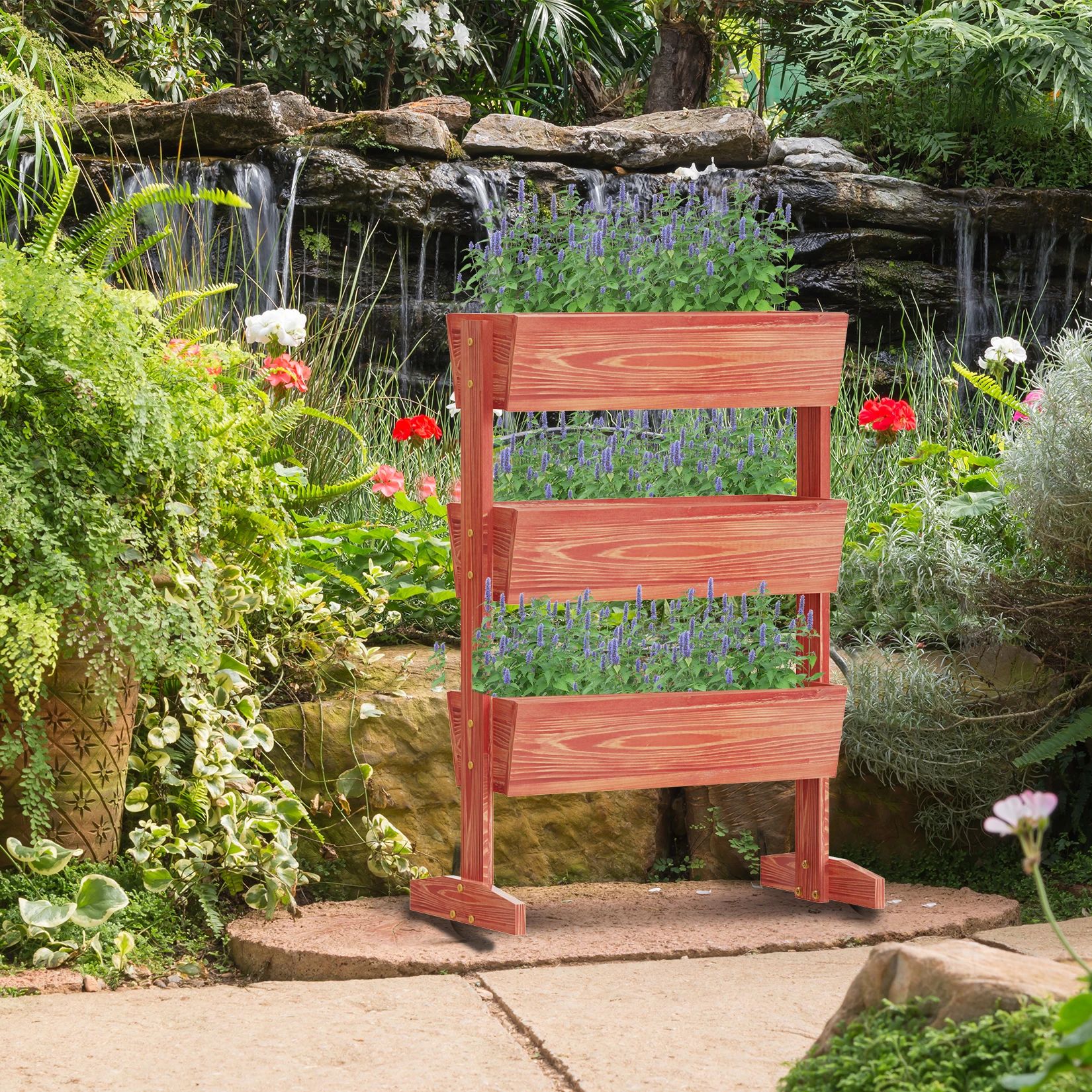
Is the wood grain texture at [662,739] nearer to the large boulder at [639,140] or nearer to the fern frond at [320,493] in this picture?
Result: the fern frond at [320,493]

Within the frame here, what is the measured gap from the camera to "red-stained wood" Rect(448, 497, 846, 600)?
2674 millimetres

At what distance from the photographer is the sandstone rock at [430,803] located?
3172mm

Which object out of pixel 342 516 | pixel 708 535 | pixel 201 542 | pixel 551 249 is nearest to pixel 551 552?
pixel 708 535

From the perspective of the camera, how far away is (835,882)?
118 inches

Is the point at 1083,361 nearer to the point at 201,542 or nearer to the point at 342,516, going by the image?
the point at 201,542

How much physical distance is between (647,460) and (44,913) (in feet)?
5.52

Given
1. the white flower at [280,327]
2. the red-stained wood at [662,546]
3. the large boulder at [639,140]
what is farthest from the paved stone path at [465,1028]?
the large boulder at [639,140]

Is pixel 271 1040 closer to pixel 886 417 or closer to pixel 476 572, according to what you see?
pixel 476 572

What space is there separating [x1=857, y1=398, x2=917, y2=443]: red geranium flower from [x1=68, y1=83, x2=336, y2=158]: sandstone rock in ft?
16.1

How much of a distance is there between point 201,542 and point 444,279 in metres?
5.52

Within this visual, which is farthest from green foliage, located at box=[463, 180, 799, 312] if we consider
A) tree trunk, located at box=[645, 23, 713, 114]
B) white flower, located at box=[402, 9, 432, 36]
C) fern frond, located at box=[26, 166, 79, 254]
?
tree trunk, located at box=[645, 23, 713, 114]

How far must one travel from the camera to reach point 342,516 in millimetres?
4668

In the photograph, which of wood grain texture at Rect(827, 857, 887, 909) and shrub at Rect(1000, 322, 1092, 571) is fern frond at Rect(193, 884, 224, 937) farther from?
shrub at Rect(1000, 322, 1092, 571)

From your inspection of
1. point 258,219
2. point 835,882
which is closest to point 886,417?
point 835,882
